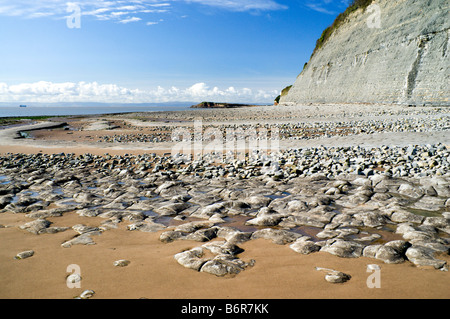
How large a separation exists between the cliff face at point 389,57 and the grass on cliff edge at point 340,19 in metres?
1.15

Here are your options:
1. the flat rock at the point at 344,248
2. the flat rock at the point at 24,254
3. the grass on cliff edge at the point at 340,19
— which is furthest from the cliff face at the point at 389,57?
the flat rock at the point at 24,254

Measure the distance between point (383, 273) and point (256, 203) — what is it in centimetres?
292

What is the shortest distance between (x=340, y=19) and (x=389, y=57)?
2437cm

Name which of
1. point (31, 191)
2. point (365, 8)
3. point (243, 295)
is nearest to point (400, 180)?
point (243, 295)

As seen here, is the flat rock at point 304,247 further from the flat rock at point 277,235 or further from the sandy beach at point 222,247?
the flat rock at point 277,235

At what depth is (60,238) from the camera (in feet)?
14.5

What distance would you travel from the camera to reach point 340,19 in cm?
5534

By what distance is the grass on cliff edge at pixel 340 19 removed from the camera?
4804 cm

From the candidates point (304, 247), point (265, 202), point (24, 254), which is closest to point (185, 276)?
point (304, 247)

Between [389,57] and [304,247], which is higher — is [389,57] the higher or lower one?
the higher one

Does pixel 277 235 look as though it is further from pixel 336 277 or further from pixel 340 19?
pixel 340 19

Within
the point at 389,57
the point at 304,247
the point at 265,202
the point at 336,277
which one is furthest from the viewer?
the point at 389,57

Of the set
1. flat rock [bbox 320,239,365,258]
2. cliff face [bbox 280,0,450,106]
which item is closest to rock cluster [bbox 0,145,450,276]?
flat rock [bbox 320,239,365,258]

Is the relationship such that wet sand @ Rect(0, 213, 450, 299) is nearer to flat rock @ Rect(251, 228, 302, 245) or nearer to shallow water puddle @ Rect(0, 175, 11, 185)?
flat rock @ Rect(251, 228, 302, 245)
